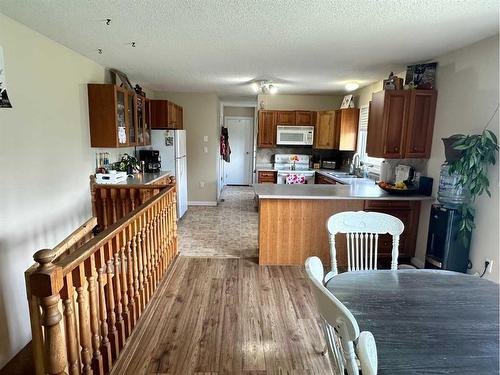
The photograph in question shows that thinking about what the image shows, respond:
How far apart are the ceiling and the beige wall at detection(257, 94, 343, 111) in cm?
216

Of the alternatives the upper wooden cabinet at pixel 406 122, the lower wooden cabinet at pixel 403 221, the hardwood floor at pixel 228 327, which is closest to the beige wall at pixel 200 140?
the hardwood floor at pixel 228 327

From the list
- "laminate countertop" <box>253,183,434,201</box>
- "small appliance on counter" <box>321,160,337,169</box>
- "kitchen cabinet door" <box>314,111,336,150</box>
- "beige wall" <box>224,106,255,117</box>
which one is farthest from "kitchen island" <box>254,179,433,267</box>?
"beige wall" <box>224,106,255,117</box>

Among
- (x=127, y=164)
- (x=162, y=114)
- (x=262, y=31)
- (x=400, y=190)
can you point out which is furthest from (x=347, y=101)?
(x=127, y=164)

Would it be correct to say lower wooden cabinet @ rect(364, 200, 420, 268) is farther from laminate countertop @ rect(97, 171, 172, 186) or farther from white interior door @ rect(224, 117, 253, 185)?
white interior door @ rect(224, 117, 253, 185)

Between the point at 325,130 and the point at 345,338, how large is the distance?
5.21m

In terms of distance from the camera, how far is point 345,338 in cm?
89

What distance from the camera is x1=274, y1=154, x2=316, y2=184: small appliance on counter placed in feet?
18.4

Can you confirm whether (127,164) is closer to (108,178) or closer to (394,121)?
(108,178)

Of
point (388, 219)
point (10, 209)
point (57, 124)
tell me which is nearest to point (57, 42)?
→ point (57, 124)

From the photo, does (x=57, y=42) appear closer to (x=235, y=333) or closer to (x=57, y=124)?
(x=57, y=124)

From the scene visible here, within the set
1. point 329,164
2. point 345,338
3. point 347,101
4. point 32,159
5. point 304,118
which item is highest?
point 347,101

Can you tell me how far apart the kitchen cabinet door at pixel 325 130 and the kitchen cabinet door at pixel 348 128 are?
22cm

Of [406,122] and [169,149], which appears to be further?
[169,149]

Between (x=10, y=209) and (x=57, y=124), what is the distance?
953 mm
